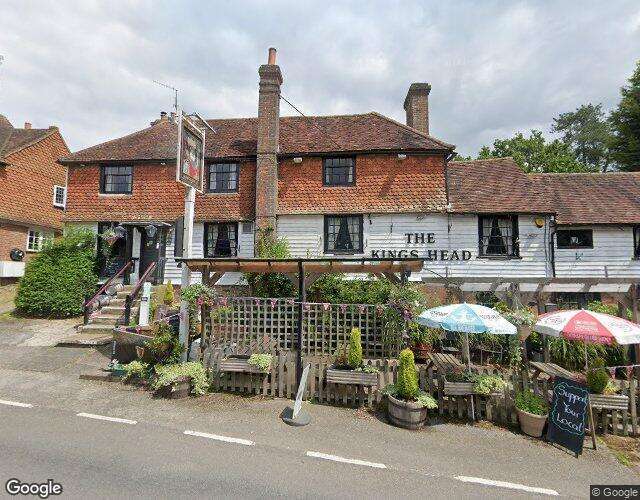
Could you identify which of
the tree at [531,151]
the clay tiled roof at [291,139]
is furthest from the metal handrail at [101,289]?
the tree at [531,151]

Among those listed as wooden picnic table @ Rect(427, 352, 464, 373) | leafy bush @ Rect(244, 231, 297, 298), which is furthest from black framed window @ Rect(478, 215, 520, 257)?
leafy bush @ Rect(244, 231, 297, 298)

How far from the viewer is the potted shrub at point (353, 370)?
7.25 metres

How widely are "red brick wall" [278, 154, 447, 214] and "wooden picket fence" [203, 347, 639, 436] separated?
347 inches

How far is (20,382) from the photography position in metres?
8.29

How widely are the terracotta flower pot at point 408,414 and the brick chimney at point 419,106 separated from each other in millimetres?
15053

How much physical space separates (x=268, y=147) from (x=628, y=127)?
32.3 metres

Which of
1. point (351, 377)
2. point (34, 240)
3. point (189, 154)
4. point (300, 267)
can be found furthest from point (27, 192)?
point (351, 377)

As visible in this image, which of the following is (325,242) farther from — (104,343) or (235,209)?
(104,343)

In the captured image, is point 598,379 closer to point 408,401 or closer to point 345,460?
point 408,401

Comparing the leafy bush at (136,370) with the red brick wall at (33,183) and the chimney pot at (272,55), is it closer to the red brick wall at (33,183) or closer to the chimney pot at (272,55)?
the chimney pot at (272,55)

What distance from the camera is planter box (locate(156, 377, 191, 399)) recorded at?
7.62 meters

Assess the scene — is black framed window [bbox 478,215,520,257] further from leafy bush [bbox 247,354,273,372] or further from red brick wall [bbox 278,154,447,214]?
leafy bush [bbox 247,354,273,372]

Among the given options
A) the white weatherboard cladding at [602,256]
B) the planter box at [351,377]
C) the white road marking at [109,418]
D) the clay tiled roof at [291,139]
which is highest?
the clay tiled roof at [291,139]

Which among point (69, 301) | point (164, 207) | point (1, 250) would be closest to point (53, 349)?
point (69, 301)
